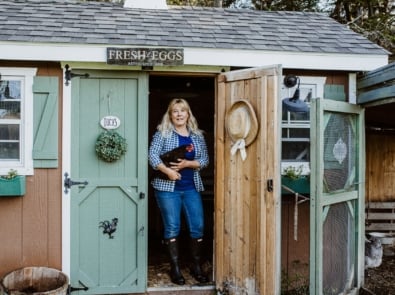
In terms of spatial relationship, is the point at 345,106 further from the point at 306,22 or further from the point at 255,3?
the point at 255,3

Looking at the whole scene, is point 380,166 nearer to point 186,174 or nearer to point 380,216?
point 380,216

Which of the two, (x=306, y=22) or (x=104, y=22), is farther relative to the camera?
(x=306, y=22)

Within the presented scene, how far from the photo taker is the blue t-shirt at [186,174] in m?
4.55

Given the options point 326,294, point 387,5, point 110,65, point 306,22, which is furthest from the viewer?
point 387,5

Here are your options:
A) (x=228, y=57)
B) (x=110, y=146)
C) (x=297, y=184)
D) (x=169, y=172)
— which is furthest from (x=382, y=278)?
(x=110, y=146)

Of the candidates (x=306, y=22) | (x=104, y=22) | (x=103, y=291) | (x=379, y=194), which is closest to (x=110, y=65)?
(x=104, y=22)

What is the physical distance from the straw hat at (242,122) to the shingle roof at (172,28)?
0.61 meters

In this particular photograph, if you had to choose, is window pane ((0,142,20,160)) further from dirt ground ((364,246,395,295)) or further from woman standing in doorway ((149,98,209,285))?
dirt ground ((364,246,395,295))

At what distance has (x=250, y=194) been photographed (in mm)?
4141

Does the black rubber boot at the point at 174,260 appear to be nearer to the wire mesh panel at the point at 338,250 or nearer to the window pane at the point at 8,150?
the wire mesh panel at the point at 338,250

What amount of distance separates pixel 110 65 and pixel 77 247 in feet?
5.65

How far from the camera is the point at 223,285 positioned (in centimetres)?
448

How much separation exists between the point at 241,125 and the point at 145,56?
41.7 inches

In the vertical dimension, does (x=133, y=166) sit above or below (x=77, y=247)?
above
